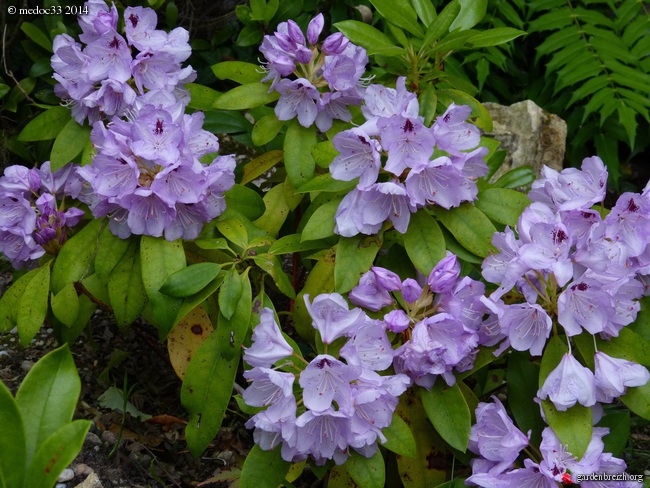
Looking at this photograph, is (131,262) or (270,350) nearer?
(270,350)

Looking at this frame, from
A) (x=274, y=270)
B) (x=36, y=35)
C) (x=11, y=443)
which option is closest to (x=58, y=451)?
(x=11, y=443)

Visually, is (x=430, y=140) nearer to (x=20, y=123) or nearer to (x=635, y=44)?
(x=20, y=123)

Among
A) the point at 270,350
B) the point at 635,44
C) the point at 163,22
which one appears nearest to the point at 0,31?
the point at 163,22

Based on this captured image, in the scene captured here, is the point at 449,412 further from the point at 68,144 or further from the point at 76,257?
the point at 68,144

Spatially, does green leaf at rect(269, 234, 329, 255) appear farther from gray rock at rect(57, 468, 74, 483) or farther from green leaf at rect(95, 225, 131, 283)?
gray rock at rect(57, 468, 74, 483)

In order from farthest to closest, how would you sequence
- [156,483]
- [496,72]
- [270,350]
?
1. [496,72]
2. [156,483]
3. [270,350]

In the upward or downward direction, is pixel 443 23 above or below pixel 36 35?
above

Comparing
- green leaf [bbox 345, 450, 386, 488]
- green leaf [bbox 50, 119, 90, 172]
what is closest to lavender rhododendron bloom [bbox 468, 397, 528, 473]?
green leaf [bbox 345, 450, 386, 488]
